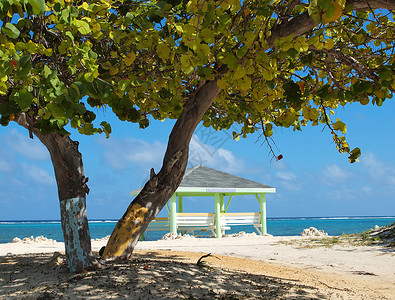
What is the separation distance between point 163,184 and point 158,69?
5.44 ft

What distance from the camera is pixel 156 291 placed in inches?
156

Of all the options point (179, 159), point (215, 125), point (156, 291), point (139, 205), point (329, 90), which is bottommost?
point (156, 291)

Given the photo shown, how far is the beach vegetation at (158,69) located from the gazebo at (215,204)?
1040 cm

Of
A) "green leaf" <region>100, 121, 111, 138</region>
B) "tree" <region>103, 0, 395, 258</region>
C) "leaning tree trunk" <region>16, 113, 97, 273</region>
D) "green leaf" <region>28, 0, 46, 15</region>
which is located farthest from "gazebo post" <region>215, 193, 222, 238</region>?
"green leaf" <region>28, 0, 46, 15</region>

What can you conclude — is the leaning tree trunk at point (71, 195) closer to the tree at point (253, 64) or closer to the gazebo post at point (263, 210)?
the tree at point (253, 64)

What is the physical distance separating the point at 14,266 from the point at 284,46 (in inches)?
210

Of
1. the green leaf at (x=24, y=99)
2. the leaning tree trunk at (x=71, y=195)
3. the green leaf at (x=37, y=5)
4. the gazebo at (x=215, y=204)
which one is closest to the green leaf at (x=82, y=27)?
the green leaf at (x=37, y=5)

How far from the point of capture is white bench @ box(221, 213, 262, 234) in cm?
1770

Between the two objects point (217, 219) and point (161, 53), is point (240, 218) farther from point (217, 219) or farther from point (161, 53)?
point (161, 53)

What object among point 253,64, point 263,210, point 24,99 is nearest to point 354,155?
point 253,64

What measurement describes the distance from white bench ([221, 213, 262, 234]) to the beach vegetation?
37.9ft

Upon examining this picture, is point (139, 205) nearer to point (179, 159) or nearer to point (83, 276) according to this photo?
point (179, 159)

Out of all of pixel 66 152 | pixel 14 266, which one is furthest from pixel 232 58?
pixel 14 266

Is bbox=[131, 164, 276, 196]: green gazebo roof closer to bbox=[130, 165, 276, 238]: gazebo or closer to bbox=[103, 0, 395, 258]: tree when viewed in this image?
bbox=[130, 165, 276, 238]: gazebo
